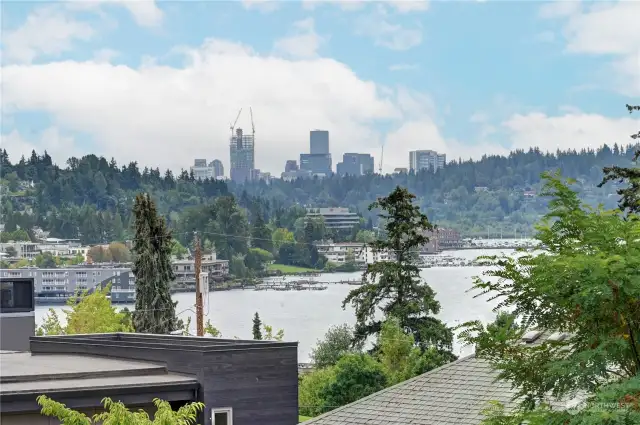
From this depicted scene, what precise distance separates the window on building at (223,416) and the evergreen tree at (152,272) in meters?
34.2

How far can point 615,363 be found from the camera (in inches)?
360

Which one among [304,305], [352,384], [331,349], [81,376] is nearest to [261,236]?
[304,305]

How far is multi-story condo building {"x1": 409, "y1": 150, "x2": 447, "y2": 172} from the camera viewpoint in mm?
165875

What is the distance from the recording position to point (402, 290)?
48.5 metres

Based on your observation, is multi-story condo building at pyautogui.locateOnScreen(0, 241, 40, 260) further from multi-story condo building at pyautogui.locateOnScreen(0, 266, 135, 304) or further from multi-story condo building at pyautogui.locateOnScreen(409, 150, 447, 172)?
multi-story condo building at pyautogui.locateOnScreen(409, 150, 447, 172)

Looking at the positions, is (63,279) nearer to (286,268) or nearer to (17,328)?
(286,268)

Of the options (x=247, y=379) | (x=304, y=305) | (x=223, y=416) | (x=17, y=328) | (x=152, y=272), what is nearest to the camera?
(x=223, y=416)

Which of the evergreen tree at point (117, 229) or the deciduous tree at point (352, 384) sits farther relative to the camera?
the evergreen tree at point (117, 229)

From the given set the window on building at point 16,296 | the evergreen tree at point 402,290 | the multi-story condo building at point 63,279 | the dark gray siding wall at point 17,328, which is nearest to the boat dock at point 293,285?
the multi-story condo building at point 63,279

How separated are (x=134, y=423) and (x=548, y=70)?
170813mm

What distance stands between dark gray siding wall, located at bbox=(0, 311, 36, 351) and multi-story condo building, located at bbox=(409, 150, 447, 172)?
135954 mm

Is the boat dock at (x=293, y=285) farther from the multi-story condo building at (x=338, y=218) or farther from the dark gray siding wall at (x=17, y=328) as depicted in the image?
the dark gray siding wall at (x=17, y=328)

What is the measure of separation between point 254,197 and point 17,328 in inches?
4867

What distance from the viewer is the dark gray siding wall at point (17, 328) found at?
92.7 feet
